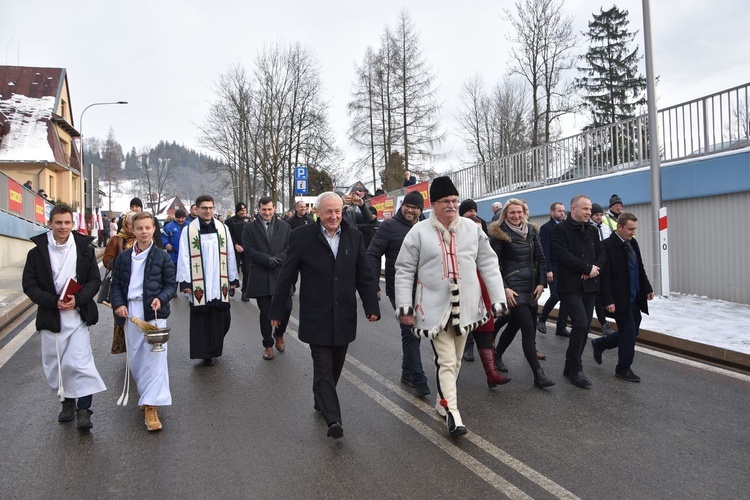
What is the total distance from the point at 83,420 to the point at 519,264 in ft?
13.9

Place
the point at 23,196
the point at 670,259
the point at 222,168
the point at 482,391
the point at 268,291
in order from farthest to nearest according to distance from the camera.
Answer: the point at 222,168 → the point at 23,196 → the point at 670,259 → the point at 268,291 → the point at 482,391

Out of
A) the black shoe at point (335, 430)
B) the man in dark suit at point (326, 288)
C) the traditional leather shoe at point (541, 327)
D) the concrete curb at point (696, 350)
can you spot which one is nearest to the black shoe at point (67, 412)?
the man in dark suit at point (326, 288)

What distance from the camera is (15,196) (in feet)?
72.9

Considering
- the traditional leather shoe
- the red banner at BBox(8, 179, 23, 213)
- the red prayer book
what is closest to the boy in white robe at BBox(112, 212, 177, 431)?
the red prayer book

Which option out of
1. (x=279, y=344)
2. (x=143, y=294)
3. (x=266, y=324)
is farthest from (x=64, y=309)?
(x=279, y=344)

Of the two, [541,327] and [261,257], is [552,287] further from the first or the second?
[261,257]

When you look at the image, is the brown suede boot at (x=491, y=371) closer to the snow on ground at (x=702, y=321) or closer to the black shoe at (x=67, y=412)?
the snow on ground at (x=702, y=321)

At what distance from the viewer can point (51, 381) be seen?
16.9ft

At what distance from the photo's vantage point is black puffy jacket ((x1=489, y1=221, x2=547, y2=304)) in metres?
6.38

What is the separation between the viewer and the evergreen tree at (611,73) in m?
34.2

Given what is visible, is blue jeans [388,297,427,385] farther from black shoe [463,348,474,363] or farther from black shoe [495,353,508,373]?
black shoe [463,348,474,363]

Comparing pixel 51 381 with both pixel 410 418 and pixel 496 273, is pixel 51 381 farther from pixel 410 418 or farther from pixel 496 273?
pixel 496 273

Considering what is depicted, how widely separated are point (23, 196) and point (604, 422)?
23896mm

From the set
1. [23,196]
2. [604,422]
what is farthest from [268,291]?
[23,196]
